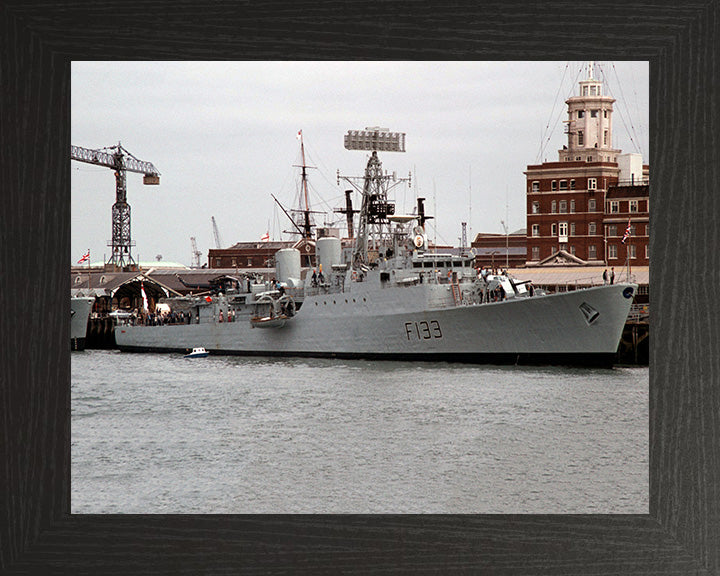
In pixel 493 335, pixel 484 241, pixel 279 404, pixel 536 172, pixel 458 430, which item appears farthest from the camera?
pixel 484 241

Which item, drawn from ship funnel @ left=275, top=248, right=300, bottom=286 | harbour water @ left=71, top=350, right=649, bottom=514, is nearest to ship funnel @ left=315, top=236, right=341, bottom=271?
ship funnel @ left=275, top=248, right=300, bottom=286

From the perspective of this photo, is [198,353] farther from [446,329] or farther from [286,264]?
[446,329]

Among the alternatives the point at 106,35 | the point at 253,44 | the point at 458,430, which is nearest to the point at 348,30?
the point at 253,44

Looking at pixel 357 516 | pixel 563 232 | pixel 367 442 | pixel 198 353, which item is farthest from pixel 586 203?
pixel 357 516

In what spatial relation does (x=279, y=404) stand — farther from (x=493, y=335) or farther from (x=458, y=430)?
(x=493, y=335)

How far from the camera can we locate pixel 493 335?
18.4 m

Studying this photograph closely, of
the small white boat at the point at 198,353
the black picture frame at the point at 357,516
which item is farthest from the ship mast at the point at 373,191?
the black picture frame at the point at 357,516

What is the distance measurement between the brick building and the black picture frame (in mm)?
17112

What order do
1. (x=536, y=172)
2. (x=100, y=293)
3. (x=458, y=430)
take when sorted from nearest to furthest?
(x=458, y=430), (x=536, y=172), (x=100, y=293)

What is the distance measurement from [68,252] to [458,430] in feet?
29.2

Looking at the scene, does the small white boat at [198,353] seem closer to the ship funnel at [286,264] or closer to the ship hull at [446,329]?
the ship hull at [446,329]

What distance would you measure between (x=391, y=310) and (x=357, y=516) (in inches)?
709

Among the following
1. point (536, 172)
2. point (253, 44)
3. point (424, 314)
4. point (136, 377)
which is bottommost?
point (136, 377)

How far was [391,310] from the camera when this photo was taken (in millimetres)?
20422
